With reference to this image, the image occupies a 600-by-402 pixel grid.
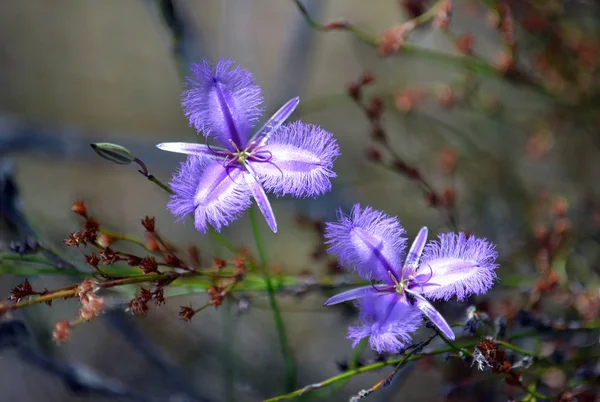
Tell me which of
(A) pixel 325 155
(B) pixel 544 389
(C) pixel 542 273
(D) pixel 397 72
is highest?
(D) pixel 397 72

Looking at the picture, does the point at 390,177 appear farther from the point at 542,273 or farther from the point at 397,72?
the point at 542,273

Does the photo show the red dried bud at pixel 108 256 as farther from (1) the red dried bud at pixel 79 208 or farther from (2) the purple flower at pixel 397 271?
(2) the purple flower at pixel 397 271

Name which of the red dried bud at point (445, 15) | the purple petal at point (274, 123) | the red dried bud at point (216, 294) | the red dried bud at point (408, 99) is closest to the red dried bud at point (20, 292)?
the red dried bud at point (216, 294)

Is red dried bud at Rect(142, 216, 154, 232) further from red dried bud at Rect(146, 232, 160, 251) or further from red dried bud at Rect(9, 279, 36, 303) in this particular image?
red dried bud at Rect(9, 279, 36, 303)

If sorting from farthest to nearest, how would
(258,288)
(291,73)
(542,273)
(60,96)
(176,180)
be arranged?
1. (60,96)
2. (291,73)
3. (542,273)
4. (258,288)
5. (176,180)

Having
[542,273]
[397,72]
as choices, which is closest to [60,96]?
[397,72]

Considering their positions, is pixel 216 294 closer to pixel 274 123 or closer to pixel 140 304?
pixel 140 304

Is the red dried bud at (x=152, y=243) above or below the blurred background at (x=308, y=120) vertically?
below
